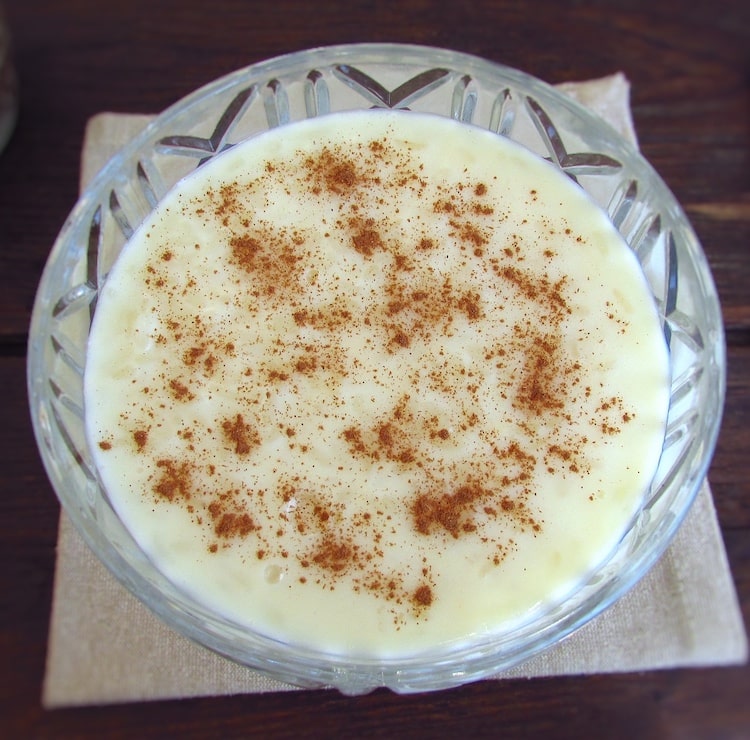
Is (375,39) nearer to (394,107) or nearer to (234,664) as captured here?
(394,107)

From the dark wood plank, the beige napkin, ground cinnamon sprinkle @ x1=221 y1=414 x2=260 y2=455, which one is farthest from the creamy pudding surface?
the dark wood plank

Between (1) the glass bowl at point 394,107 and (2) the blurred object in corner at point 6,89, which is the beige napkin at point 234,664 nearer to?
(1) the glass bowl at point 394,107

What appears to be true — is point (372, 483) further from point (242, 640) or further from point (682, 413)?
point (682, 413)

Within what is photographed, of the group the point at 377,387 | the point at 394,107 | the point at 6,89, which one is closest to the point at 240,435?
the point at 377,387

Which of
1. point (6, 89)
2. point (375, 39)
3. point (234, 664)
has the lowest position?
point (234, 664)

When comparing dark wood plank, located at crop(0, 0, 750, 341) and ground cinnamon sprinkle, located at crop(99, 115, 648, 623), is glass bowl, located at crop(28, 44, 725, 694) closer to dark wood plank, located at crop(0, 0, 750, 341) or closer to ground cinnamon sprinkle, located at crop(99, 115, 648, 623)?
ground cinnamon sprinkle, located at crop(99, 115, 648, 623)

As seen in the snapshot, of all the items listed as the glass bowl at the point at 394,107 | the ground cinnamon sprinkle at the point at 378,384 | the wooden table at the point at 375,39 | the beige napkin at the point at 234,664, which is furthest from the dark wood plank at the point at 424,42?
the beige napkin at the point at 234,664
